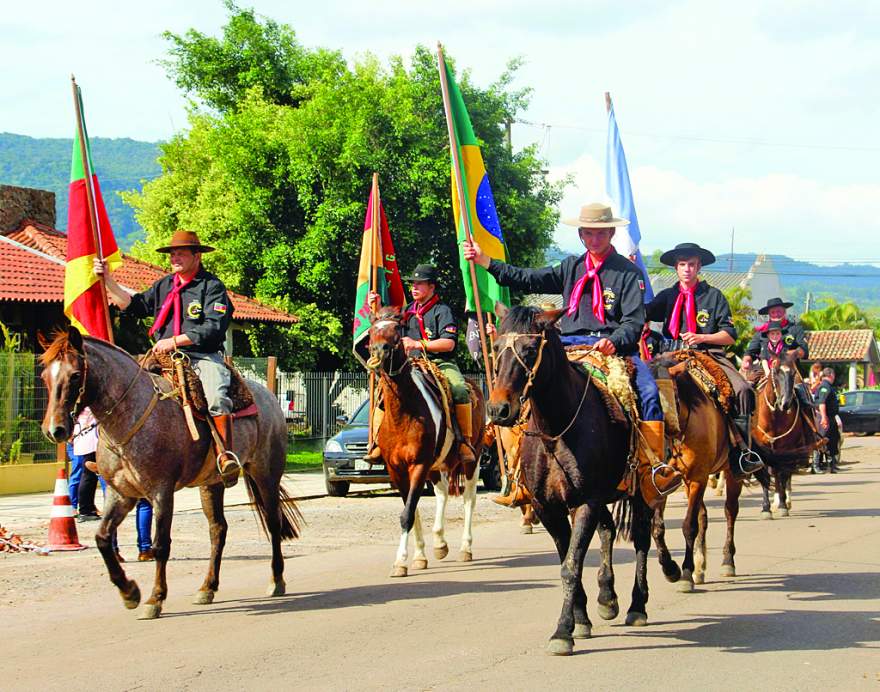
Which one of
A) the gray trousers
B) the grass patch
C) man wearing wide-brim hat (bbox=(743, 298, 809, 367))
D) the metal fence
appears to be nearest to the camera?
the gray trousers

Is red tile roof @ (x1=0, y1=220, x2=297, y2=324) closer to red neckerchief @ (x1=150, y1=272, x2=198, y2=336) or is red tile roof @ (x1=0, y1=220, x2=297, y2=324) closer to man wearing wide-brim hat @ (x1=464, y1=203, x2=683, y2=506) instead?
red neckerchief @ (x1=150, y1=272, x2=198, y2=336)

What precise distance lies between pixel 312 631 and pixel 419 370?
4.12m

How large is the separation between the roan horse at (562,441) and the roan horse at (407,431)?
10.7 ft

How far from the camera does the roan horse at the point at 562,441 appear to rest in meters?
7.18

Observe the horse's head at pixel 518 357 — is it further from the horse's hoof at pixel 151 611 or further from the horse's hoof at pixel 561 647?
the horse's hoof at pixel 151 611

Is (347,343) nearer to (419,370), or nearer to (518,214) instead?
(518,214)

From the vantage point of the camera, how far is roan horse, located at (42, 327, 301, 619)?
838cm

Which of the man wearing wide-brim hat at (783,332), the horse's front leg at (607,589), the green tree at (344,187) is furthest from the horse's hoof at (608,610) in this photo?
the green tree at (344,187)

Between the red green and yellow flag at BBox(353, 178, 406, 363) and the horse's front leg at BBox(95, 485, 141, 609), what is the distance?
194 inches

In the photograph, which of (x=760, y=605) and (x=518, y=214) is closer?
(x=760, y=605)

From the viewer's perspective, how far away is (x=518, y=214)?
33375 mm

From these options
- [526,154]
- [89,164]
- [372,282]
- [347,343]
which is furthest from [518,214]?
[89,164]

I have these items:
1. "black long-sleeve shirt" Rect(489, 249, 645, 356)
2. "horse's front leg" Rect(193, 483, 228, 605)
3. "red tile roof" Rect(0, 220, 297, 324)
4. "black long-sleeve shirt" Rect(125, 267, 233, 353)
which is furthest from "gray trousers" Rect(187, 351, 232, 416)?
"red tile roof" Rect(0, 220, 297, 324)

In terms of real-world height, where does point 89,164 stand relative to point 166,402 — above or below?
above
